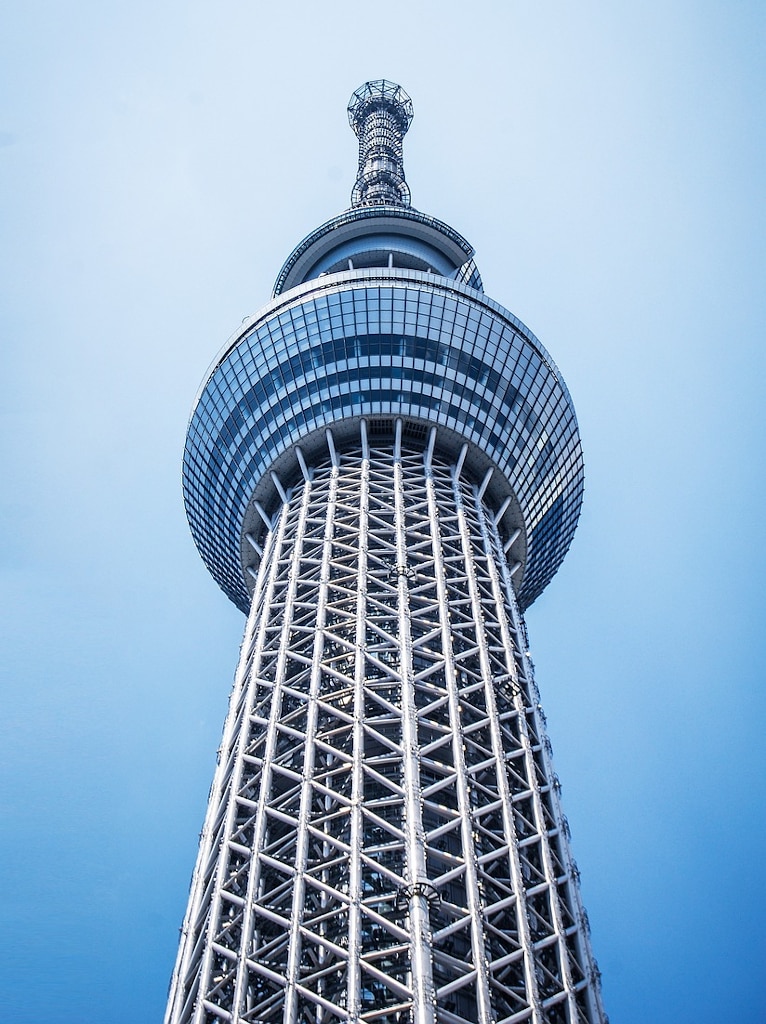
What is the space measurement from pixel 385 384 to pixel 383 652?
840 inches

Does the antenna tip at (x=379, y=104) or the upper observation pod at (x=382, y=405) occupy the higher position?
the antenna tip at (x=379, y=104)

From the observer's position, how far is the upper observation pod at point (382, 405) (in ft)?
214

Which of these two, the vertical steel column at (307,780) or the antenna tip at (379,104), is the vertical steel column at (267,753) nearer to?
the vertical steel column at (307,780)

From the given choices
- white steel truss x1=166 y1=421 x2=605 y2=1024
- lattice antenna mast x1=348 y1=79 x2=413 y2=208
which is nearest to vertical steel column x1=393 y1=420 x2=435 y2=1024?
white steel truss x1=166 y1=421 x2=605 y2=1024

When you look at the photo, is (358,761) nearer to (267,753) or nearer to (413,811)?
(413,811)

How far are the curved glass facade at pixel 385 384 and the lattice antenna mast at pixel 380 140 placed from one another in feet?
84.5

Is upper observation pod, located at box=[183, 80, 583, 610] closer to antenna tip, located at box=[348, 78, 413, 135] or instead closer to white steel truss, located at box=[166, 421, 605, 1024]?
white steel truss, located at box=[166, 421, 605, 1024]

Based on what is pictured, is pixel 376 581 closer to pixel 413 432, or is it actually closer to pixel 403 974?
pixel 413 432

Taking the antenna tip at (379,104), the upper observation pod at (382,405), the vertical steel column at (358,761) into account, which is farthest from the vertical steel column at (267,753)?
the antenna tip at (379,104)

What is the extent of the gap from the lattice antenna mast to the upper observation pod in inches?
1035

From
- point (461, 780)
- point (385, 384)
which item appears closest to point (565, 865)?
point (461, 780)

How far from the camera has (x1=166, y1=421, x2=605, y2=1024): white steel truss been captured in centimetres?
3775

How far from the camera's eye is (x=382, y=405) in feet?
213

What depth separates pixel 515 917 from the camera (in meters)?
41.1
